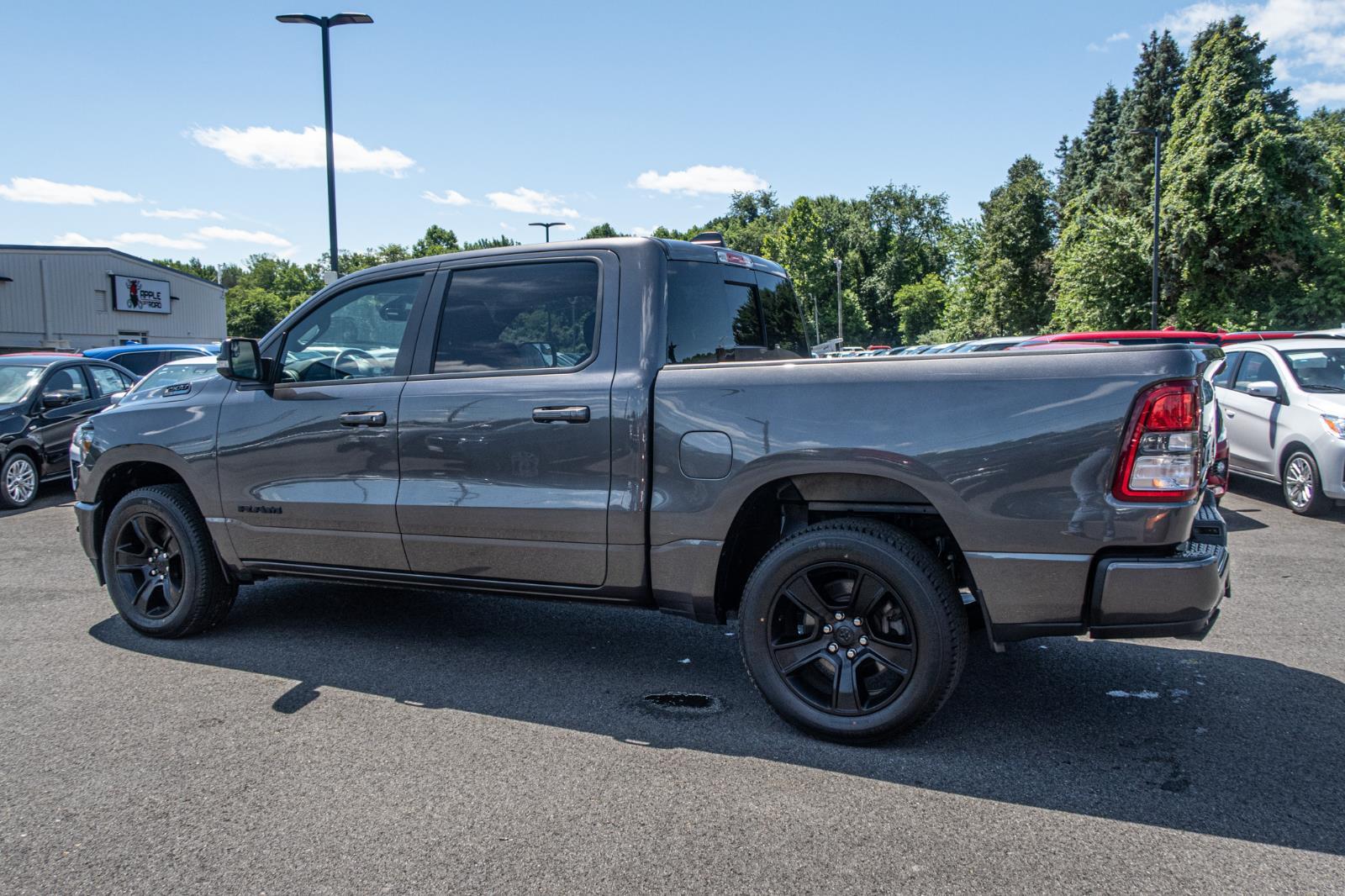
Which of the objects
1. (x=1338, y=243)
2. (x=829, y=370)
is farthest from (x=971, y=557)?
(x=1338, y=243)

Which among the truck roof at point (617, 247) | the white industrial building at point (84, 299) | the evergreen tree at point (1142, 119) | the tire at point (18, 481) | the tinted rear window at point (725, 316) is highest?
the evergreen tree at point (1142, 119)

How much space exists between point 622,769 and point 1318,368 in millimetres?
9131

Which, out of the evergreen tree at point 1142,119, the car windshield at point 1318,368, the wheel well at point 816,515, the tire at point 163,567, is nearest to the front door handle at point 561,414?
the wheel well at point 816,515

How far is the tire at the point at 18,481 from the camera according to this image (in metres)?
10.0

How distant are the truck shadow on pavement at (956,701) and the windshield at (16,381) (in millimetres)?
7061

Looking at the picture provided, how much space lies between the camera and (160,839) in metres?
2.85

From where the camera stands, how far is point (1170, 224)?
3006 cm

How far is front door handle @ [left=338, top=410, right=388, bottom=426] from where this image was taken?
4234 mm

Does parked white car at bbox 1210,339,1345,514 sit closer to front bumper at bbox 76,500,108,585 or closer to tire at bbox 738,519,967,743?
tire at bbox 738,519,967,743

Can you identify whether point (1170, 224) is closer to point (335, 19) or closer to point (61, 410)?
point (335, 19)

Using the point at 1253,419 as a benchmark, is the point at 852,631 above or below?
below

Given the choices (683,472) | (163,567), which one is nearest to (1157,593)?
(683,472)

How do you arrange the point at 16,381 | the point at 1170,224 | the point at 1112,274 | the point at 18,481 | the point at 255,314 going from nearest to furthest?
the point at 18,481
the point at 16,381
the point at 1170,224
the point at 1112,274
the point at 255,314

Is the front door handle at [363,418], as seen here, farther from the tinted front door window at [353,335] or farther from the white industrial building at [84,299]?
the white industrial building at [84,299]
